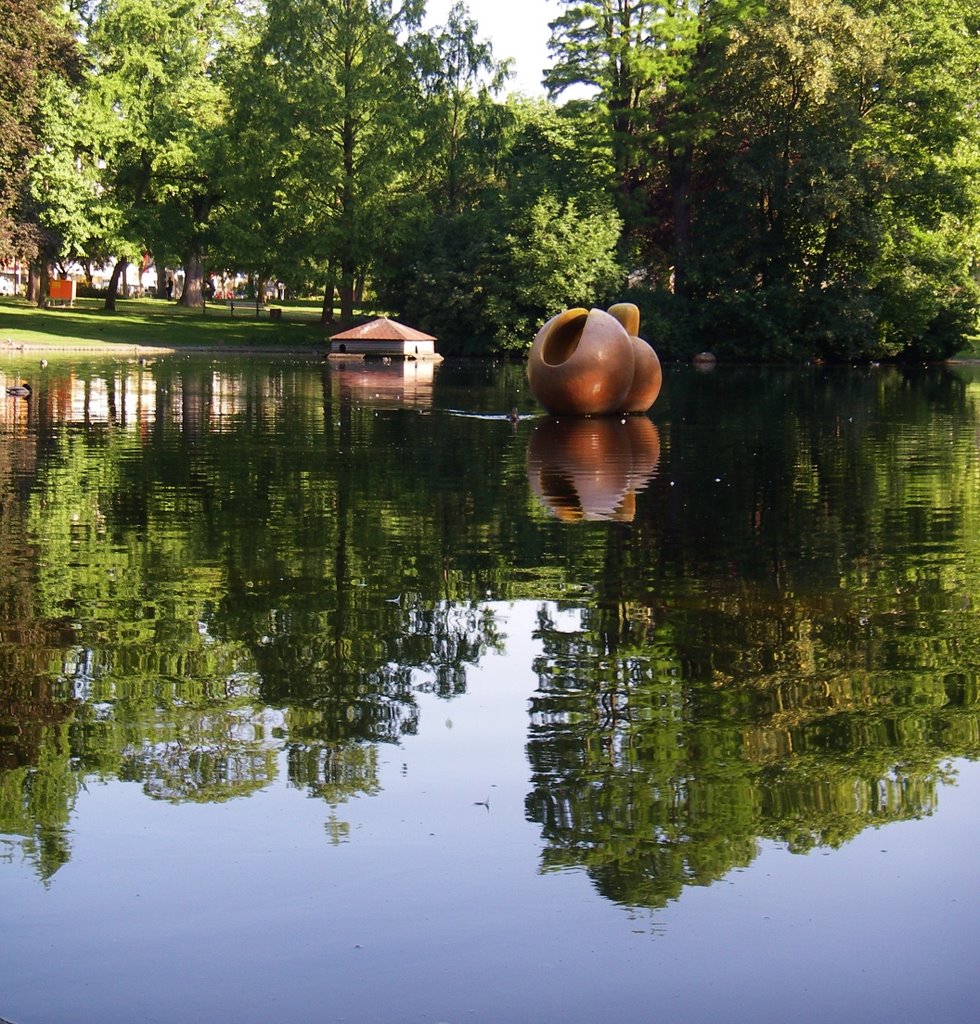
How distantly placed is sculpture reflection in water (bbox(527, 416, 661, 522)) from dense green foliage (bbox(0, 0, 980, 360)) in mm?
31217

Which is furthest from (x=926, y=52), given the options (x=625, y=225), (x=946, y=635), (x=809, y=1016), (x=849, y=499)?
(x=809, y=1016)

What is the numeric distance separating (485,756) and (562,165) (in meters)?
58.3

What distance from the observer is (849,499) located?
609 inches

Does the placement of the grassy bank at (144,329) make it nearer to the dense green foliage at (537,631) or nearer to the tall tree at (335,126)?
the tall tree at (335,126)

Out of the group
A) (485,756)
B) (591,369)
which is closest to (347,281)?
(591,369)

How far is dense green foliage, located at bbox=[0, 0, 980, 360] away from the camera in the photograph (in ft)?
178

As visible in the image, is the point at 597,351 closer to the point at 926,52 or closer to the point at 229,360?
the point at 229,360

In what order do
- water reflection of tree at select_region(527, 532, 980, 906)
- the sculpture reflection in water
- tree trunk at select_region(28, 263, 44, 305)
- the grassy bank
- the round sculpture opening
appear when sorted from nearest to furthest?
1. water reflection of tree at select_region(527, 532, 980, 906)
2. the sculpture reflection in water
3. the round sculpture opening
4. the grassy bank
5. tree trunk at select_region(28, 263, 44, 305)

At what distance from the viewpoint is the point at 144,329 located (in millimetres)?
58719

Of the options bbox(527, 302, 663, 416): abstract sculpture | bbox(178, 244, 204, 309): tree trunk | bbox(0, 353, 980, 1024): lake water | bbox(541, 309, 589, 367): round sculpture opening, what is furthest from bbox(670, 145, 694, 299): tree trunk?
bbox(0, 353, 980, 1024): lake water

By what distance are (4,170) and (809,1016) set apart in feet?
177

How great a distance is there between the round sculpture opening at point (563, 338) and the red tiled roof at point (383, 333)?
23.5m

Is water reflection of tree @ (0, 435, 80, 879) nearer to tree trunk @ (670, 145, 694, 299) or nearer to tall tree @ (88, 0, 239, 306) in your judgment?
tree trunk @ (670, 145, 694, 299)

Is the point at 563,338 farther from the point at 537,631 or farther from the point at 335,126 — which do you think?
the point at 335,126
